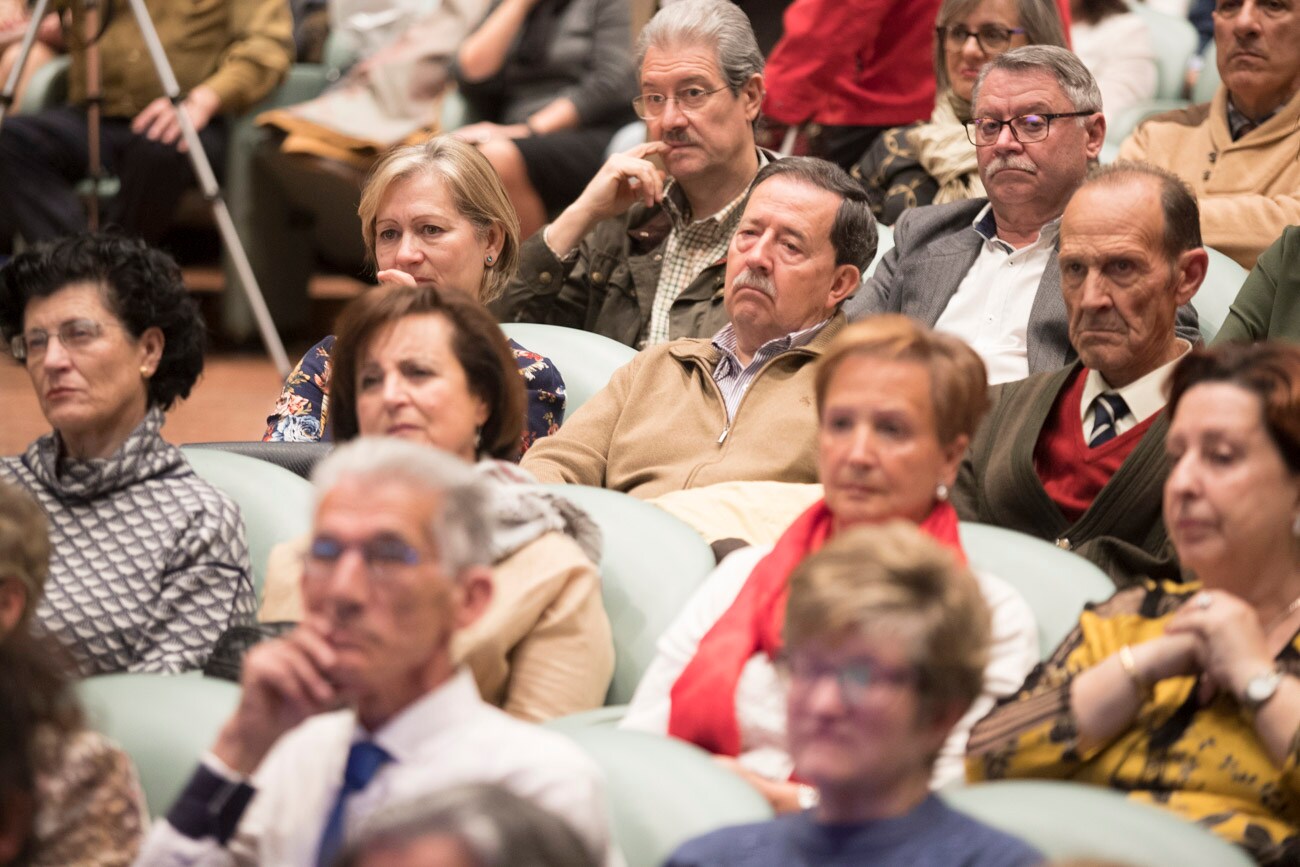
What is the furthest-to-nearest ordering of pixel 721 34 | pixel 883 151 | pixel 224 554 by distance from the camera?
pixel 883 151 → pixel 721 34 → pixel 224 554

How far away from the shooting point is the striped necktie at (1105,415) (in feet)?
8.16

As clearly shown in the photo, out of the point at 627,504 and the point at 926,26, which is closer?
the point at 627,504

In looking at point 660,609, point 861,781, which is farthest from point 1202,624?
point 660,609

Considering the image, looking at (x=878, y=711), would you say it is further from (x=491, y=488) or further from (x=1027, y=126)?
(x=1027, y=126)

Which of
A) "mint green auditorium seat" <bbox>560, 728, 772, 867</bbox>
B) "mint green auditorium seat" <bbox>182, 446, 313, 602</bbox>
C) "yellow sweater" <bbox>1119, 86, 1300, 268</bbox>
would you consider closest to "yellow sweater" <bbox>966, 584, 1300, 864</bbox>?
"mint green auditorium seat" <bbox>560, 728, 772, 867</bbox>

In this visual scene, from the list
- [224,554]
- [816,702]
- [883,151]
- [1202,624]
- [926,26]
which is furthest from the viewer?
[926,26]

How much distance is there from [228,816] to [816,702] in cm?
52

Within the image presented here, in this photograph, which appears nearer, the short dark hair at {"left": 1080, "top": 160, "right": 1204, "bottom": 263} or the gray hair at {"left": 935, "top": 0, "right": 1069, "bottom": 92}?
the short dark hair at {"left": 1080, "top": 160, "right": 1204, "bottom": 263}

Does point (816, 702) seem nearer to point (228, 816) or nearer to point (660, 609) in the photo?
point (228, 816)

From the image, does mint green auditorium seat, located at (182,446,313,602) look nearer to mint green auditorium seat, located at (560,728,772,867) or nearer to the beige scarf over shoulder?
mint green auditorium seat, located at (560,728,772,867)

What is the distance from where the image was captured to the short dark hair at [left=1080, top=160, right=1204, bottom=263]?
2.53 metres

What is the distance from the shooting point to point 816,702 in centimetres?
144

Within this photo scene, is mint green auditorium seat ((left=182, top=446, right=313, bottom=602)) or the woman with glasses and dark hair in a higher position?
the woman with glasses and dark hair

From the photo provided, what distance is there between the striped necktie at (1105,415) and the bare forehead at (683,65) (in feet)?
3.93
